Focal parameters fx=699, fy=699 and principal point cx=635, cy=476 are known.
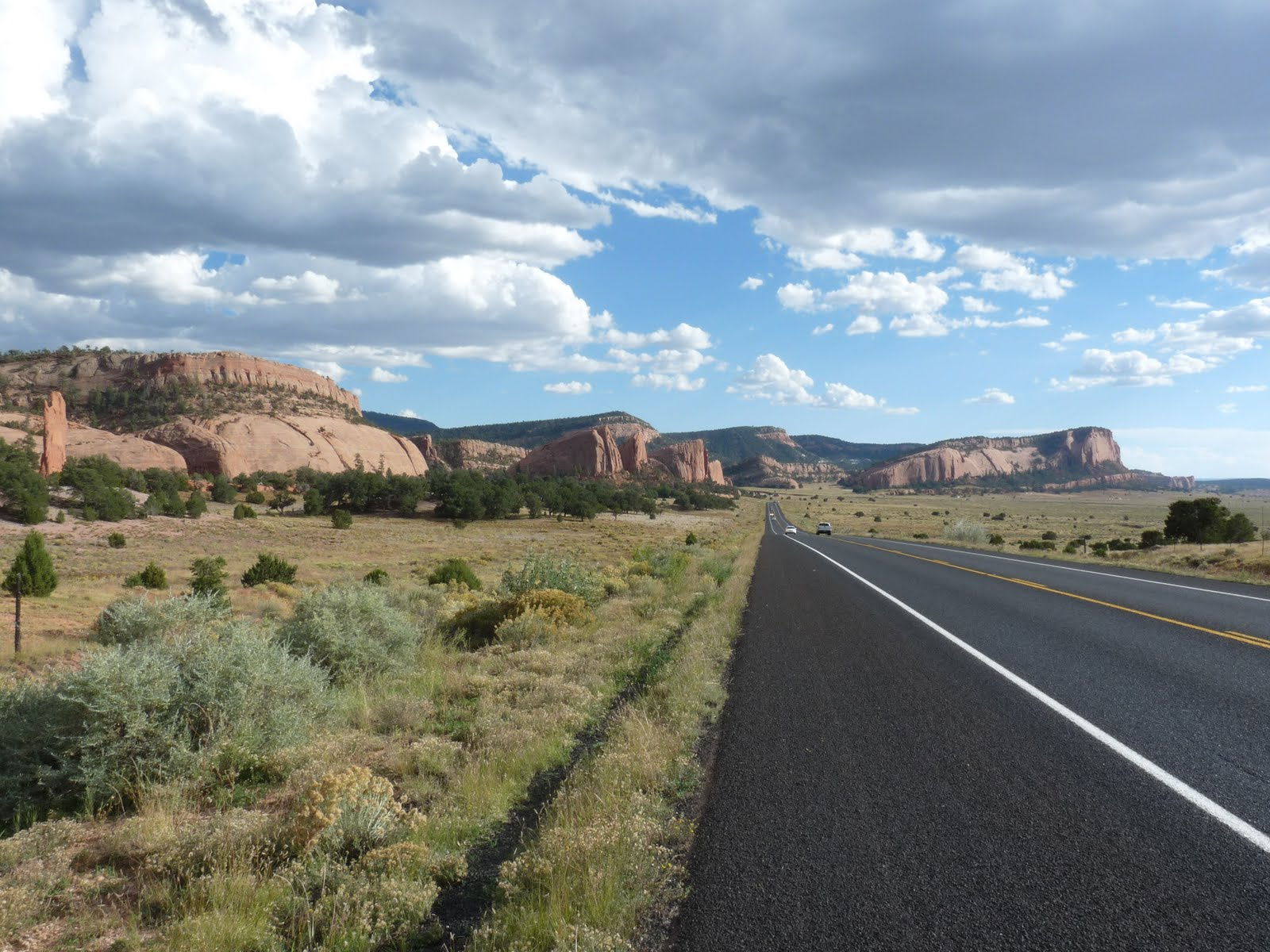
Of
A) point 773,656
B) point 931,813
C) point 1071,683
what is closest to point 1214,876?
point 931,813

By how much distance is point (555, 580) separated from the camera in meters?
16.3

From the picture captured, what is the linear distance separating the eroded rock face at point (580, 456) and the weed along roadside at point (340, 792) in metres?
159

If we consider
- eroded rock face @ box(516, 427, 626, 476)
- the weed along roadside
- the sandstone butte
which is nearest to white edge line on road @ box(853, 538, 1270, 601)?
the weed along roadside

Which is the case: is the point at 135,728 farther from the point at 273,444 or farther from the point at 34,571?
the point at 273,444

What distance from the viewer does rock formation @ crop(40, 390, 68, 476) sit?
7381 centimetres

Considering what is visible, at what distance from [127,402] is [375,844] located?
424 ft

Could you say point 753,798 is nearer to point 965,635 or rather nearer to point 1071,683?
point 1071,683

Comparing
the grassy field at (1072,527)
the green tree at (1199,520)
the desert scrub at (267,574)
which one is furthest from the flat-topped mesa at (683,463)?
the desert scrub at (267,574)

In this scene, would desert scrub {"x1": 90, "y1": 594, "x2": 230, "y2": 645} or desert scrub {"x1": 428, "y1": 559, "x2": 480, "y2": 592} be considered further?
desert scrub {"x1": 428, "y1": 559, "x2": 480, "y2": 592}

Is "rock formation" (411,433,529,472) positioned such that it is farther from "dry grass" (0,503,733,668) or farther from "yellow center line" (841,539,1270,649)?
"yellow center line" (841,539,1270,649)

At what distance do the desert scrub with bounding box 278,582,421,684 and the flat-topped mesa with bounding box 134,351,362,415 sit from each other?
128 m

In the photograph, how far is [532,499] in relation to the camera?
82.7 meters

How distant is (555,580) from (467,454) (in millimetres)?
164636

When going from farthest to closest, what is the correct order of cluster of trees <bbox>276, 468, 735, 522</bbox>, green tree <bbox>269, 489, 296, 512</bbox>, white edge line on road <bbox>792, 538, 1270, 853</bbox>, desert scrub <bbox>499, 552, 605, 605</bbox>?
green tree <bbox>269, 489, 296, 512</bbox>, cluster of trees <bbox>276, 468, 735, 522</bbox>, desert scrub <bbox>499, 552, 605, 605</bbox>, white edge line on road <bbox>792, 538, 1270, 853</bbox>
